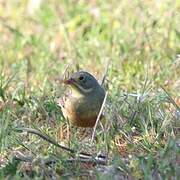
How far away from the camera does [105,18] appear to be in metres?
8.84

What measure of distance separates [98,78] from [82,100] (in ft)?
4.03

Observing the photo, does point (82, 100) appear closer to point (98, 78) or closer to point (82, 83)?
point (82, 83)

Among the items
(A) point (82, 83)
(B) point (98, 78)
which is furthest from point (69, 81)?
(B) point (98, 78)

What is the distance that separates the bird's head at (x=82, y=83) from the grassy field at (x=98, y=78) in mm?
176

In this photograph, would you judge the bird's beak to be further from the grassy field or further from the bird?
the grassy field

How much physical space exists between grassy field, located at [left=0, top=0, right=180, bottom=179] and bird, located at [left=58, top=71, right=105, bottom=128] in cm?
9

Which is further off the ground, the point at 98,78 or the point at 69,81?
the point at 98,78

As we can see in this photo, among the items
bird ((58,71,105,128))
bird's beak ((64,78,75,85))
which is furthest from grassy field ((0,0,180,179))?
bird's beak ((64,78,75,85))

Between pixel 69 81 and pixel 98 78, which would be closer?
pixel 69 81

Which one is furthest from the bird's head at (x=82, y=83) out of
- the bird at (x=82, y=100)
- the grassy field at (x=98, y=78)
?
the grassy field at (x=98, y=78)

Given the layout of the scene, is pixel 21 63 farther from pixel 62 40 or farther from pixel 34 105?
pixel 34 105

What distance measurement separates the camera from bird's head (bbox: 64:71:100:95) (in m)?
5.71

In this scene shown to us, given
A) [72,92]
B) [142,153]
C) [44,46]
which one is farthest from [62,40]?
[142,153]

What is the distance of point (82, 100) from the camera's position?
566 centimetres
